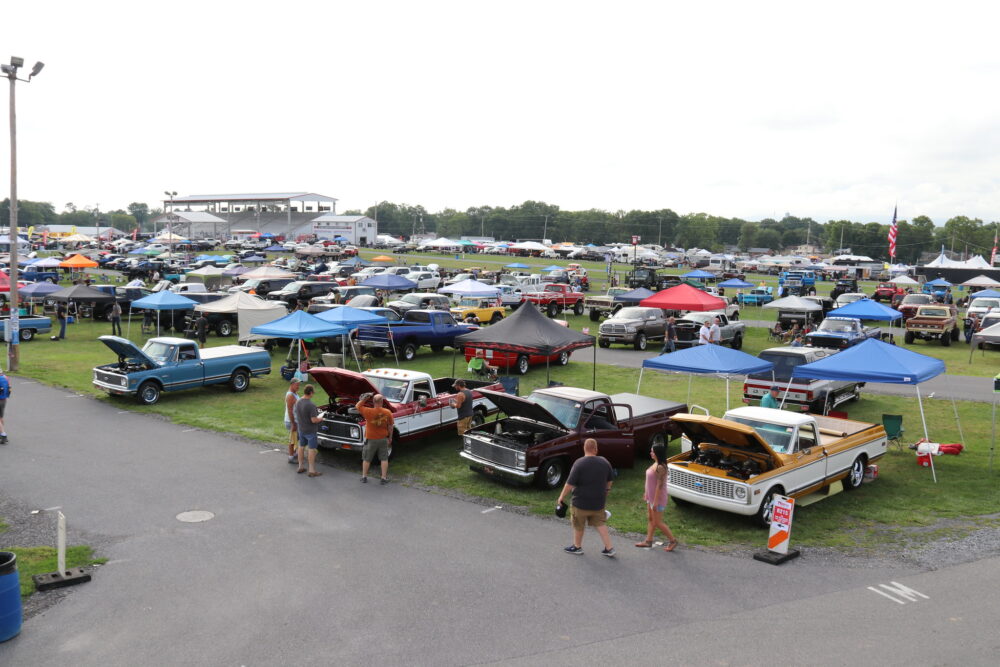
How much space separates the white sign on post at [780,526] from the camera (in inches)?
361

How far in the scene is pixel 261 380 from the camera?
70.2ft

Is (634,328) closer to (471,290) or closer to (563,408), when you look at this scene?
(471,290)

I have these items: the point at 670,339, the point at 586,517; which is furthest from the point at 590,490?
the point at 670,339

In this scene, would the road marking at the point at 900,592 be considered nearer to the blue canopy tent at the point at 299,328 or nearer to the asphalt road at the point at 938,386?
the asphalt road at the point at 938,386

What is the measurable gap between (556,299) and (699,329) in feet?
38.7

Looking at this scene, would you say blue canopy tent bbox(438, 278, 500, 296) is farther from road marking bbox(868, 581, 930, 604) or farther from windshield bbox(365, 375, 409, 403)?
road marking bbox(868, 581, 930, 604)

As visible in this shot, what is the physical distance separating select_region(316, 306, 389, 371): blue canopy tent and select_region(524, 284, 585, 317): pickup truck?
14.6 m

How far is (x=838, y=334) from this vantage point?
960 inches

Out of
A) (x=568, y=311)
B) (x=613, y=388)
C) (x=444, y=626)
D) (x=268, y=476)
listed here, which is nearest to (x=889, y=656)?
(x=444, y=626)

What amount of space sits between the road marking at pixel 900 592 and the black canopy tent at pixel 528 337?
9.83m

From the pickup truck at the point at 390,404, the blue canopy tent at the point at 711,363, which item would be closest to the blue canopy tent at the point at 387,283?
the pickup truck at the point at 390,404

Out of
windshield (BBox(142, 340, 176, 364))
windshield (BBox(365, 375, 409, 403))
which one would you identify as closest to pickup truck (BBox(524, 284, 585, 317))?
windshield (BBox(142, 340, 176, 364))

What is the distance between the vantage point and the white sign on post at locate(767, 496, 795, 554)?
9.16 meters

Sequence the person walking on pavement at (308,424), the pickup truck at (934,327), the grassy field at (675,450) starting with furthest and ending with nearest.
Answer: the pickup truck at (934,327), the person walking on pavement at (308,424), the grassy field at (675,450)
